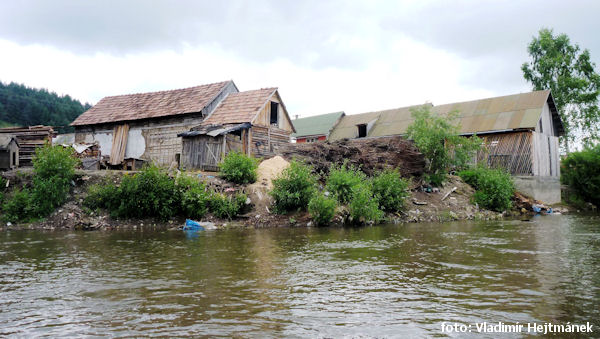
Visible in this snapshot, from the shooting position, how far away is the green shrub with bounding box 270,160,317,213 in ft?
49.9

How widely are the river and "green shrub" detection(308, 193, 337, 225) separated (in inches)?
207

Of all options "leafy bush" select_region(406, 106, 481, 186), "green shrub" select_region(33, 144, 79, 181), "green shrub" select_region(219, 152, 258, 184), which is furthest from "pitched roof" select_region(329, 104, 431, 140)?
"green shrub" select_region(33, 144, 79, 181)

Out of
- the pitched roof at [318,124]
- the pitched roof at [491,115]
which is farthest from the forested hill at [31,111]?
the pitched roof at [491,115]

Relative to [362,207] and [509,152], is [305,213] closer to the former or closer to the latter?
[362,207]

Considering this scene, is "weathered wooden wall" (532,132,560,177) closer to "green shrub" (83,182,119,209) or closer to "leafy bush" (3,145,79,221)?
"green shrub" (83,182,119,209)

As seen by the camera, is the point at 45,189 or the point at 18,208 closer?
the point at 18,208

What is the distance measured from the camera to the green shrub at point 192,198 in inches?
573

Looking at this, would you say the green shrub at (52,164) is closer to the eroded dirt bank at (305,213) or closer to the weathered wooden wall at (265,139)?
the eroded dirt bank at (305,213)

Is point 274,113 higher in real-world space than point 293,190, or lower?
higher

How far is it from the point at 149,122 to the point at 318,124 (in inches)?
789

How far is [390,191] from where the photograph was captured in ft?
57.4

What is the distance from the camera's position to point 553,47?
33.8 meters

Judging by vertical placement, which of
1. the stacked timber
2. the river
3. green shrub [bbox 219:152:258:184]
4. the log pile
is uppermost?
the stacked timber

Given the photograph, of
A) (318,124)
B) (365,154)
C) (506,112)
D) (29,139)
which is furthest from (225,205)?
(318,124)
